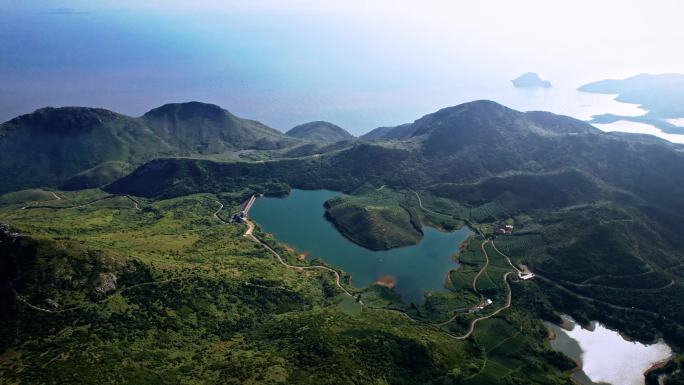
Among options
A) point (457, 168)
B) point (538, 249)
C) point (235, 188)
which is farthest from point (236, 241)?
point (457, 168)

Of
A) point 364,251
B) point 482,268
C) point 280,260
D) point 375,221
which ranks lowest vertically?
point 482,268

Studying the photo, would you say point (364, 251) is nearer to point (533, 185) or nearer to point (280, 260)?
point (280, 260)

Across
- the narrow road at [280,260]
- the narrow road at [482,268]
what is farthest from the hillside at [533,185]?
the narrow road at [280,260]

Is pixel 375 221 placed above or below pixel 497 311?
above

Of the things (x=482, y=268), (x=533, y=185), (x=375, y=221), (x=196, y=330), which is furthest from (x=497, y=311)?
(x=533, y=185)

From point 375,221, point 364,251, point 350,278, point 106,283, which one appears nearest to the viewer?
point 106,283

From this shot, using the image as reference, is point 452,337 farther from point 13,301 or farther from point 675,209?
point 675,209

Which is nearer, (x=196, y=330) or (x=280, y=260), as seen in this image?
(x=196, y=330)
